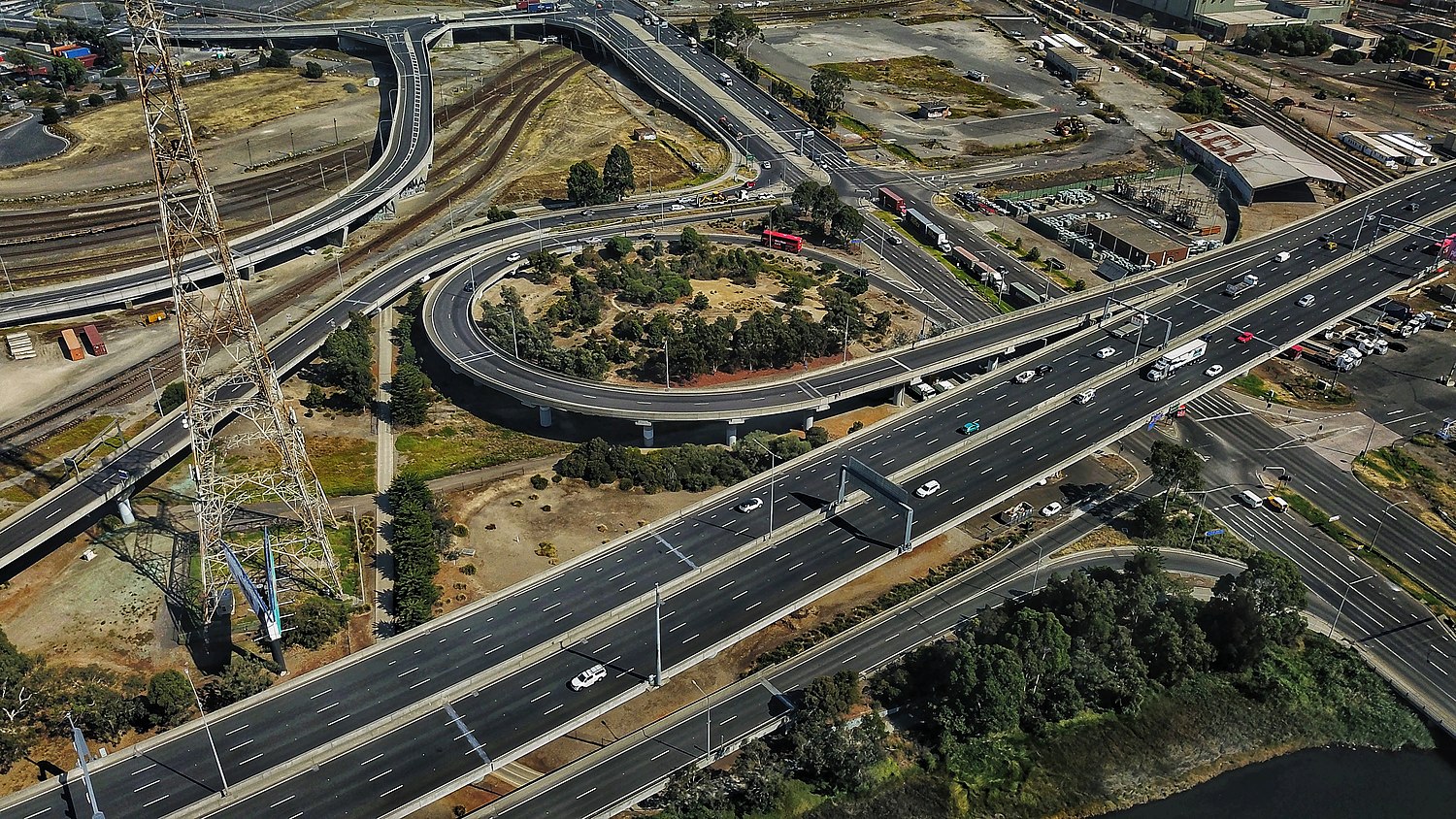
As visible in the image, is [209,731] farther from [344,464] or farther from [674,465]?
[674,465]

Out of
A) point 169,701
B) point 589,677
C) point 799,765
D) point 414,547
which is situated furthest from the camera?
point 414,547

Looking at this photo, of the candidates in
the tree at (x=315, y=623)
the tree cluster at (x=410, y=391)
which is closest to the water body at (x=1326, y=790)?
the tree at (x=315, y=623)

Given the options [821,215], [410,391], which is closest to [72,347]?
[410,391]

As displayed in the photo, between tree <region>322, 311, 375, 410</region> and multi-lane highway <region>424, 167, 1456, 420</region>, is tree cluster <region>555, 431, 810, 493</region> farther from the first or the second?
tree <region>322, 311, 375, 410</region>

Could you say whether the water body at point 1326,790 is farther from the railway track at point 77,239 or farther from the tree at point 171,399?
the railway track at point 77,239

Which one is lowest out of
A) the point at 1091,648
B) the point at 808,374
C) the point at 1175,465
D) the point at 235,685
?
the point at 235,685

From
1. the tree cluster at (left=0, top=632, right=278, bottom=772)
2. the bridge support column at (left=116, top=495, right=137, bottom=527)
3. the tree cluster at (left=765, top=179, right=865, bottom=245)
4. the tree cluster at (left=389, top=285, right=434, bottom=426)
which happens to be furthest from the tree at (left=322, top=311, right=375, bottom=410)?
the tree cluster at (left=765, top=179, right=865, bottom=245)
